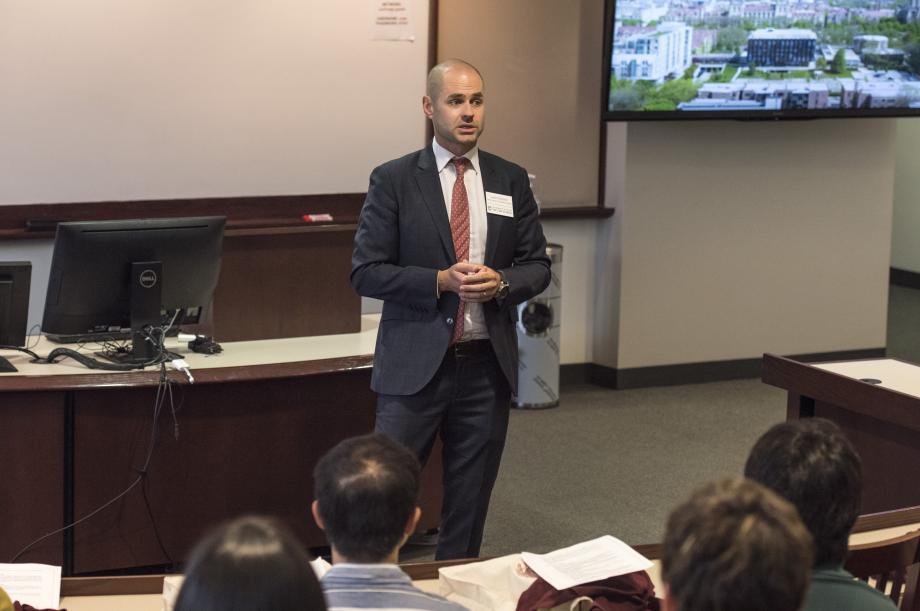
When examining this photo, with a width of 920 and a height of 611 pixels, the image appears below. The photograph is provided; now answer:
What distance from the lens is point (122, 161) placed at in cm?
593

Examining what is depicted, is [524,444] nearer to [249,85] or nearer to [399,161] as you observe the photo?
[249,85]

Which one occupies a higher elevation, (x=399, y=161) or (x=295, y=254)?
(x=399, y=161)

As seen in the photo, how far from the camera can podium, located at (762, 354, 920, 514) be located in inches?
143

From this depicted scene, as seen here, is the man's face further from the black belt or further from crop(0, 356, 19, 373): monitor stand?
crop(0, 356, 19, 373): monitor stand

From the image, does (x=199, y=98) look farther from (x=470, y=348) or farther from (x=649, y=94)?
(x=470, y=348)

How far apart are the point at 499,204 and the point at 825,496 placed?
5.79 feet

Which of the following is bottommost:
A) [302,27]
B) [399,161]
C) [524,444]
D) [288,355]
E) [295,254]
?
[524,444]

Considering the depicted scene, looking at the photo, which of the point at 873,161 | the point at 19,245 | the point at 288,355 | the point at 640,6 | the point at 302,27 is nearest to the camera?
the point at 288,355

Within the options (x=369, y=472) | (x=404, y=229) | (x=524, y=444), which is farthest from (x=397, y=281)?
(x=524, y=444)

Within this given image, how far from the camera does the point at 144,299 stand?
4.12m

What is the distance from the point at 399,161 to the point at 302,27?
9.44ft

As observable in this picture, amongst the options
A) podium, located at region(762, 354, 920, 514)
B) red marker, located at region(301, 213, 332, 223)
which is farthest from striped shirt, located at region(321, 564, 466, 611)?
red marker, located at region(301, 213, 332, 223)

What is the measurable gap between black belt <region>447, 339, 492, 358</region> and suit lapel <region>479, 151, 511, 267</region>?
220 millimetres

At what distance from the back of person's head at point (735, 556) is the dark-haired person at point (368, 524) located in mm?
538
